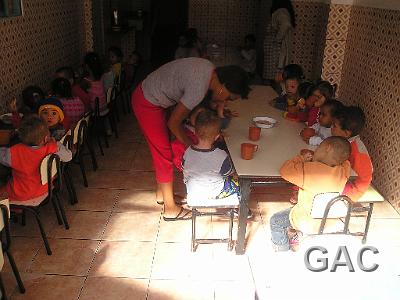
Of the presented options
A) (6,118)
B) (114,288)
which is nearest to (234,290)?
(114,288)

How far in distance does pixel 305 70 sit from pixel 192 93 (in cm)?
383

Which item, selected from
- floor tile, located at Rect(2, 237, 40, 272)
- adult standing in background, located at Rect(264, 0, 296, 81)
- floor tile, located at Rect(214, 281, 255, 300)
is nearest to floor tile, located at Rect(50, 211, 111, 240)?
floor tile, located at Rect(2, 237, 40, 272)

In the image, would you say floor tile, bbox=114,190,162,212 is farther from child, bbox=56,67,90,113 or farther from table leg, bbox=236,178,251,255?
child, bbox=56,67,90,113

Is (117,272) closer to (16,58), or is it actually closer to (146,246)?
(146,246)

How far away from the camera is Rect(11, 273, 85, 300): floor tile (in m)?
2.40

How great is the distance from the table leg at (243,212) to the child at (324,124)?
66cm

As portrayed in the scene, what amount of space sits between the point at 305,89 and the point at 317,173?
1.65 meters

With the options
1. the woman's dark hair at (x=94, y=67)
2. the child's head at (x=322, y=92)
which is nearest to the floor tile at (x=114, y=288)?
the child's head at (x=322, y=92)

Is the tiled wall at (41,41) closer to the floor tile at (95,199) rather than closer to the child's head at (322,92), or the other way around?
the floor tile at (95,199)

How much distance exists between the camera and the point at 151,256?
9.12ft

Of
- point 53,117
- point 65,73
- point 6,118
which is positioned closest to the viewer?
point 53,117

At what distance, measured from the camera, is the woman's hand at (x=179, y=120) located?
8.54ft

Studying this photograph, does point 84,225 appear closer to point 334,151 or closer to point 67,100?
point 67,100

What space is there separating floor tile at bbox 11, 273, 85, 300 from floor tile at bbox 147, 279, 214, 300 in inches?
17.8
